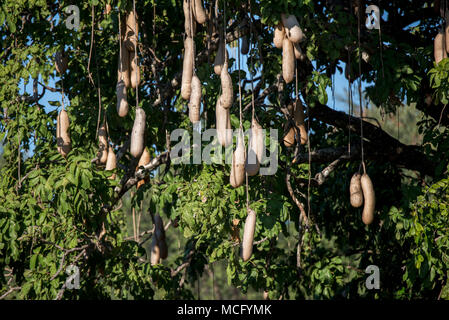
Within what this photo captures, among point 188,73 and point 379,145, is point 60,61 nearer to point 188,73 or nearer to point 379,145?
point 188,73

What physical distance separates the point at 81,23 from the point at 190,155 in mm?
1161

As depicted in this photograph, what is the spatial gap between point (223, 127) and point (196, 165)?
110cm

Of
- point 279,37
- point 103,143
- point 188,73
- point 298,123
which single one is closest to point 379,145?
point 298,123

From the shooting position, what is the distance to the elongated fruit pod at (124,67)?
272 centimetres

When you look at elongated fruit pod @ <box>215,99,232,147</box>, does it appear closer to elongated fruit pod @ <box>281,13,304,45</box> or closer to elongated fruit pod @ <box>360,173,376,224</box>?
elongated fruit pod @ <box>281,13,304,45</box>

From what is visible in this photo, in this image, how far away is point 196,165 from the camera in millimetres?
3359

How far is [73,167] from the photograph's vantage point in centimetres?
304

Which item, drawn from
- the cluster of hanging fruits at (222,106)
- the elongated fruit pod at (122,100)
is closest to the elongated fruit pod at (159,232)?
the cluster of hanging fruits at (222,106)

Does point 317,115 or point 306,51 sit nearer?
point 306,51

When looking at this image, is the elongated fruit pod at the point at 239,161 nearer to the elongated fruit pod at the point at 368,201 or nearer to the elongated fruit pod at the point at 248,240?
the elongated fruit pod at the point at 248,240

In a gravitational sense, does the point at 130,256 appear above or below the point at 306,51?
below
